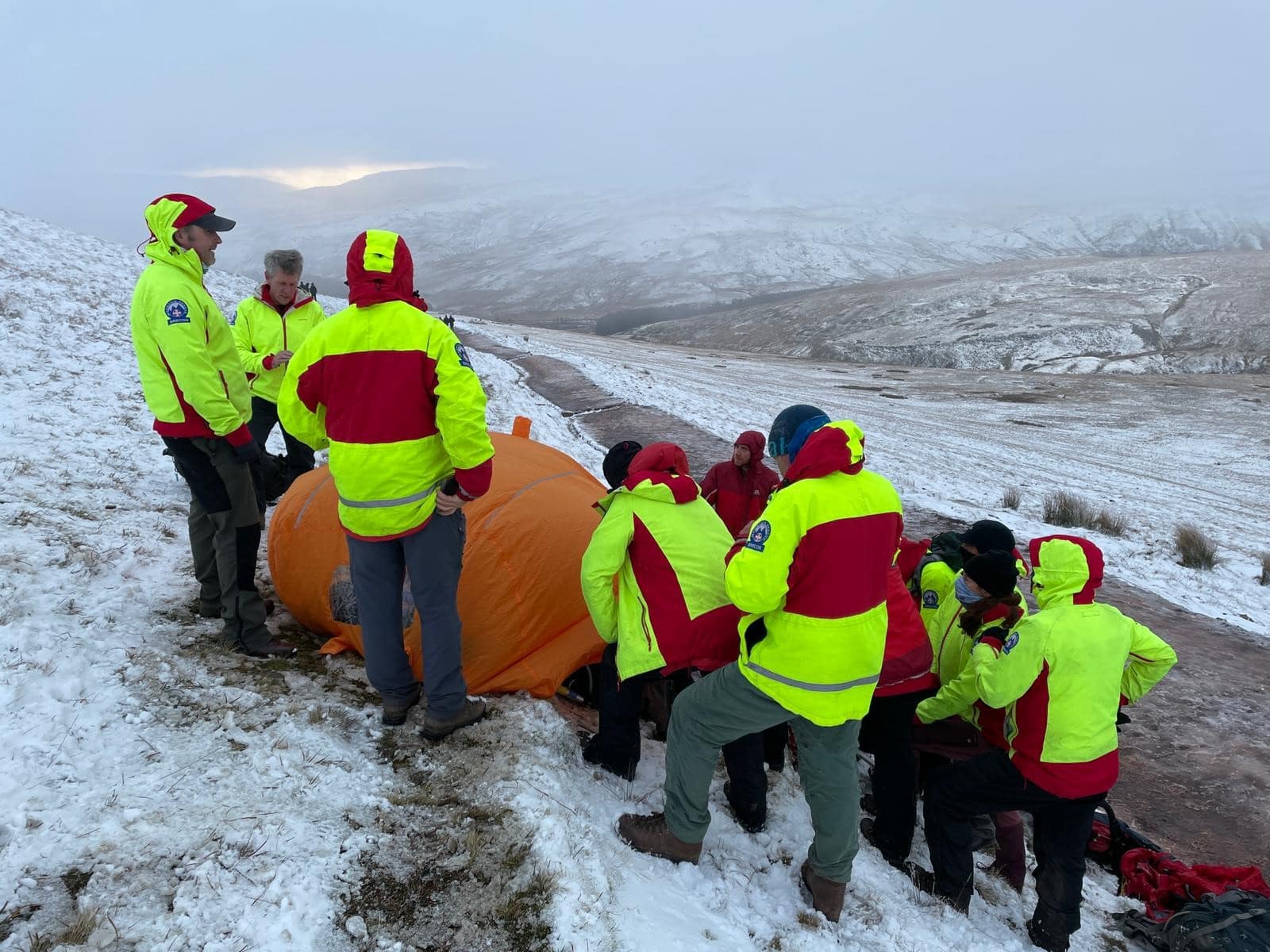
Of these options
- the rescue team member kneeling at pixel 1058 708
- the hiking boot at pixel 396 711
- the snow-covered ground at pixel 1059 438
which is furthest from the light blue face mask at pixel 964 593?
the snow-covered ground at pixel 1059 438

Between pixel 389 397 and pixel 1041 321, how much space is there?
166ft

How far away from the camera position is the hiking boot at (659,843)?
11.1ft

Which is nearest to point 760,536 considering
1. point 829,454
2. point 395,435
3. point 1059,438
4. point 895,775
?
point 829,454

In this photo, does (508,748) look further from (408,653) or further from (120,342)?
(120,342)

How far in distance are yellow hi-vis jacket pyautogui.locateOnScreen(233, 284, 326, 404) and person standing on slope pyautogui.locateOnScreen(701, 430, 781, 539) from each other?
3619 millimetres

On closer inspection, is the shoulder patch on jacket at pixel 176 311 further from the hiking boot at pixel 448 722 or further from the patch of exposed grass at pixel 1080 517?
the patch of exposed grass at pixel 1080 517

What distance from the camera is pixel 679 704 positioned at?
3.46 m

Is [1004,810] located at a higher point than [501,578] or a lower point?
lower

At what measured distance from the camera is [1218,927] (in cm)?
344

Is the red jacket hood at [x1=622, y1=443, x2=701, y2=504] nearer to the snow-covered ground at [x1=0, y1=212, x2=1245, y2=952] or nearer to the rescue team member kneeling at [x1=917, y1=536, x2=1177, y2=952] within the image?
the snow-covered ground at [x1=0, y1=212, x2=1245, y2=952]

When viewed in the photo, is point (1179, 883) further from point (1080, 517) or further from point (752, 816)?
point (1080, 517)

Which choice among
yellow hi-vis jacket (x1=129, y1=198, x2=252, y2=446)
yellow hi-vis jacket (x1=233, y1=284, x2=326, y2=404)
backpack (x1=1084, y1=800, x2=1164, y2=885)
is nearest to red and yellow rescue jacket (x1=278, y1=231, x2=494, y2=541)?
yellow hi-vis jacket (x1=129, y1=198, x2=252, y2=446)

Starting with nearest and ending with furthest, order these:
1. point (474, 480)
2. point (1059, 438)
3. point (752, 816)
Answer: point (474, 480) → point (752, 816) → point (1059, 438)

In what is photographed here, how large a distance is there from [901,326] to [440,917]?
2050 inches
